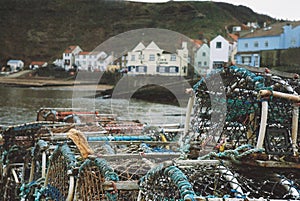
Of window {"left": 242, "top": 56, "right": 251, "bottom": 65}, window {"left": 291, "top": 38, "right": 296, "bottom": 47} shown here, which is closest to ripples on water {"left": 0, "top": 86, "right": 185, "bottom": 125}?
window {"left": 242, "top": 56, "right": 251, "bottom": 65}

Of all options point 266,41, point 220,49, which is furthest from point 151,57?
point 266,41

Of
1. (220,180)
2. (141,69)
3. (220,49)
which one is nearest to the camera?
(220,180)

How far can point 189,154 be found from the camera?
3.99 metres

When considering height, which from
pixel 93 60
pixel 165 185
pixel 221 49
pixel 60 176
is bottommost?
pixel 60 176

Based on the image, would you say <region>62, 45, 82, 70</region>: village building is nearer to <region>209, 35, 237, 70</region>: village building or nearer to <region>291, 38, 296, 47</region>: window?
<region>209, 35, 237, 70</region>: village building

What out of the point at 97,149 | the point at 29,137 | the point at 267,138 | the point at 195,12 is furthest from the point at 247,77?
the point at 195,12

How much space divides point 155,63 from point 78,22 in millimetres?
49537

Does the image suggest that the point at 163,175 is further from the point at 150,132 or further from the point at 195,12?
the point at 195,12

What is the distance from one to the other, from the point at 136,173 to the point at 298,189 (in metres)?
1.33

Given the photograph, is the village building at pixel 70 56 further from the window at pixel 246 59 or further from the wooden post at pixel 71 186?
the wooden post at pixel 71 186

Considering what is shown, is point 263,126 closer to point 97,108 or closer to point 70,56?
point 97,108

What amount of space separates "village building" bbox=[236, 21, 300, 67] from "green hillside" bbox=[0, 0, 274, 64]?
1227 inches

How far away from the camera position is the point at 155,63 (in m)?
34.6

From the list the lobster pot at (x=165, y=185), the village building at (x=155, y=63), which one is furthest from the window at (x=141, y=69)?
the lobster pot at (x=165, y=185)
